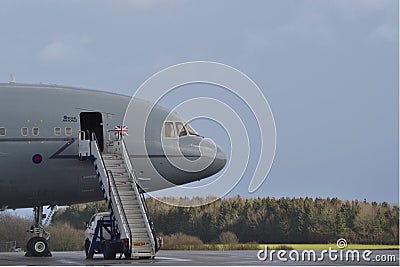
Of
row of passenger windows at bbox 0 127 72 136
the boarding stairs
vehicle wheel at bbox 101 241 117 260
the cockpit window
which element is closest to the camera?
the boarding stairs

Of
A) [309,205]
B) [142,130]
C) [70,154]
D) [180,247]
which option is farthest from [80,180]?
[309,205]

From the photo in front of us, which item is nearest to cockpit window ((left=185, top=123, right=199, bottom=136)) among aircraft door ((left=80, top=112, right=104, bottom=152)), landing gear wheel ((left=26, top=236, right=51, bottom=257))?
aircraft door ((left=80, top=112, right=104, bottom=152))

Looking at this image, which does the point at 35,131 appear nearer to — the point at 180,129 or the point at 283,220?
the point at 180,129

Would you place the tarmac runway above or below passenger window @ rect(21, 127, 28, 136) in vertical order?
below

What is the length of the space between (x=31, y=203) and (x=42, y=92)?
5079 mm

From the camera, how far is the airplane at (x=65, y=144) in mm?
32406

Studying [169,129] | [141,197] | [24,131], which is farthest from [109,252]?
[169,129]

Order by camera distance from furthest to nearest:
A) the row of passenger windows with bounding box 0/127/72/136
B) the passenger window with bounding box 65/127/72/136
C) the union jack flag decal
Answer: the union jack flag decal → the passenger window with bounding box 65/127/72/136 → the row of passenger windows with bounding box 0/127/72/136

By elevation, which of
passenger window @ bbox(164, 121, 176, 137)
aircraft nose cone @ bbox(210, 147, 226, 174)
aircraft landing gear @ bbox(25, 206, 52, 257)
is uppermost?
passenger window @ bbox(164, 121, 176, 137)

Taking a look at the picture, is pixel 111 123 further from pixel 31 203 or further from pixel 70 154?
pixel 31 203

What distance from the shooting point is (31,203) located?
34.6 meters

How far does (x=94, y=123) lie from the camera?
33.6 meters

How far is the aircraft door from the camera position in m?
33.3

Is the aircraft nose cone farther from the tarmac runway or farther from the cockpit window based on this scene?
the tarmac runway
